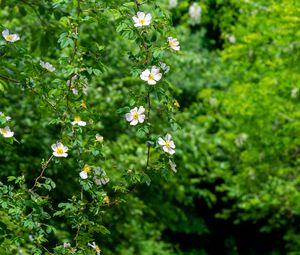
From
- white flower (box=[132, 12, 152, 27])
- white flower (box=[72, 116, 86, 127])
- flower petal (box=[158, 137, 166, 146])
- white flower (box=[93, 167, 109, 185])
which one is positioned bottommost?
white flower (box=[93, 167, 109, 185])

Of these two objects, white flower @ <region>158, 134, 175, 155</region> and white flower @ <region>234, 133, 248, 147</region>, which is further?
white flower @ <region>234, 133, 248, 147</region>

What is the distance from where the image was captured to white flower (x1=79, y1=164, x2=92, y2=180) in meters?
2.24

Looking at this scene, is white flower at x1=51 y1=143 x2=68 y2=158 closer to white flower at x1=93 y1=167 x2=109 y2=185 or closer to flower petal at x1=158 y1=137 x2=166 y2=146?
white flower at x1=93 y1=167 x2=109 y2=185

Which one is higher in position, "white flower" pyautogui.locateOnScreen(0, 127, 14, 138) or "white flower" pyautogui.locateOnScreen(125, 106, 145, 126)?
"white flower" pyautogui.locateOnScreen(125, 106, 145, 126)

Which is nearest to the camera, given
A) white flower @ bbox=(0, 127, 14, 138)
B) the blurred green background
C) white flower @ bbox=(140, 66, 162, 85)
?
white flower @ bbox=(140, 66, 162, 85)

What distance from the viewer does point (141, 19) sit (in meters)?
2.24

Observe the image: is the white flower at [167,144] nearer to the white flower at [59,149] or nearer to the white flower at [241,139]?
the white flower at [59,149]

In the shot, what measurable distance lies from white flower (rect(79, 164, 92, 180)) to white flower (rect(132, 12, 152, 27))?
0.48 meters

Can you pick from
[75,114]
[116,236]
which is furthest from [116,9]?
[116,236]

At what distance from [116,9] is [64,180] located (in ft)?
11.1

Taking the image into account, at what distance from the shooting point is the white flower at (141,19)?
2225 millimetres

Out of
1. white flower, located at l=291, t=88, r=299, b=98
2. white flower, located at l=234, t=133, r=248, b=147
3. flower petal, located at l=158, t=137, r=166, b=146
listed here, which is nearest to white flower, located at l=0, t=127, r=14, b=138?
flower petal, located at l=158, t=137, r=166, b=146

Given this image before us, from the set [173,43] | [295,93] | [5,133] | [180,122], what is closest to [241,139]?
[295,93]

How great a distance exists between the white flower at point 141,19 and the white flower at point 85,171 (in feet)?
1.57
